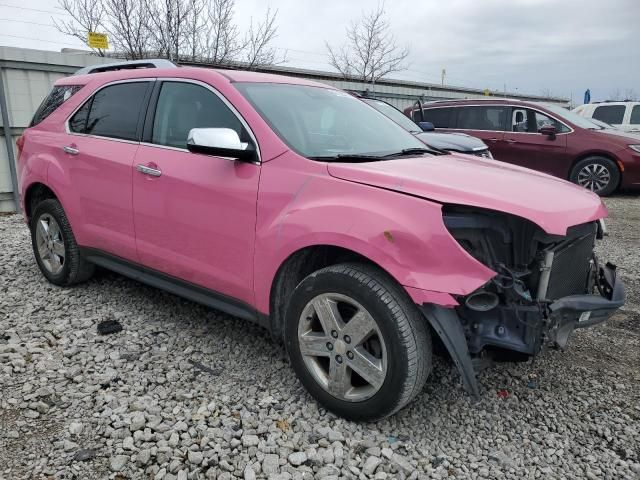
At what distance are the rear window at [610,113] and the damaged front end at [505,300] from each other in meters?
12.6

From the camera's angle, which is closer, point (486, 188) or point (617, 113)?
point (486, 188)

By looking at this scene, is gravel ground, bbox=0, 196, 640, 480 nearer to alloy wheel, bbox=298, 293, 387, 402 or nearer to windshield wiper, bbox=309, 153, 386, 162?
alloy wheel, bbox=298, 293, 387, 402

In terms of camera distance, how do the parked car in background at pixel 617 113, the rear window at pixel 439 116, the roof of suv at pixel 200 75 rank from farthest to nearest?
the parked car in background at pixel 617 113 → the rear window at pixel 439 116 → the roof of suv at pixel 200 75

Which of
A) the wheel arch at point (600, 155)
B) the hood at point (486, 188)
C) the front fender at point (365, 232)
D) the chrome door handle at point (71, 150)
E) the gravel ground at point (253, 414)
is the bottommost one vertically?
the gravel ground at point (253, 414)

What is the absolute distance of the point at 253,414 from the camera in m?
2.66

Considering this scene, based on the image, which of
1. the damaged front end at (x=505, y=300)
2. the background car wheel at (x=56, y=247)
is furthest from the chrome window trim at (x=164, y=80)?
the damaged front end at (x=505, y=300)

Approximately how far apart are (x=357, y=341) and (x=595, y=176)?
9119mm

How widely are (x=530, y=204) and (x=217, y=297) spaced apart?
183cm

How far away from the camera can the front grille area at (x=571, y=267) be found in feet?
8.17

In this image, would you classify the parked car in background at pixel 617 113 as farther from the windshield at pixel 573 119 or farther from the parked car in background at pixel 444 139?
the parked car in background at pixel 444 139

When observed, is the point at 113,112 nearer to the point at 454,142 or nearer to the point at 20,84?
the point at 454,142

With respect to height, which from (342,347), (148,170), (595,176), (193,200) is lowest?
(595,176)

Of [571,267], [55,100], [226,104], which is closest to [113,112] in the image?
[55,100]

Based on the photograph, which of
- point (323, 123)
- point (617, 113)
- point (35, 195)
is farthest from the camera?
point (617, 113)
